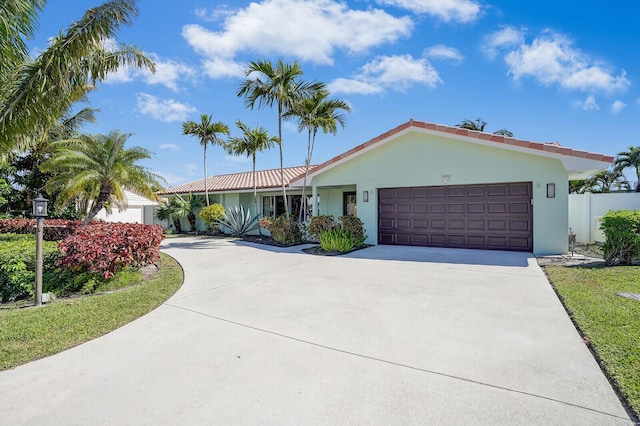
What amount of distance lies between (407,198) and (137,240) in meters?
9.69

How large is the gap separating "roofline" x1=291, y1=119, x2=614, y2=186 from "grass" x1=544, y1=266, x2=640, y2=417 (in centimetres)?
354

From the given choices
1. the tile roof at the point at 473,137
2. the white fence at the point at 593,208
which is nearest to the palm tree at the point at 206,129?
the tile roof at the point at 473,137

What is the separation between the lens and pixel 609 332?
4129 millimetres

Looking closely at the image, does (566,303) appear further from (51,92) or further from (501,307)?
(51,92)

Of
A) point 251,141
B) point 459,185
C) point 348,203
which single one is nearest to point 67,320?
point 459,185

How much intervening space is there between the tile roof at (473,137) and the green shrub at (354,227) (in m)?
2.93

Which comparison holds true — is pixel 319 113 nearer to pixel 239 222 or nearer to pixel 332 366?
pixel 239 222

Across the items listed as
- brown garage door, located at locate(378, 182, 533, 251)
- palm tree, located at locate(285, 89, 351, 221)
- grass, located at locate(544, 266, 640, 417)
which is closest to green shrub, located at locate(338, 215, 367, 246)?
brown garage door, located at locate(378, 182, 533, 251)

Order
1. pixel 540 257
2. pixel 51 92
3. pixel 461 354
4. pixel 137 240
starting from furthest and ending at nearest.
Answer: pixel 540 257
pixel 137 240
pixel 51 92
pixel 461 354

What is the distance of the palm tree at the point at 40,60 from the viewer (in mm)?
6781

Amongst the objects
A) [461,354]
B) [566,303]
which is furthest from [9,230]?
[566,303]

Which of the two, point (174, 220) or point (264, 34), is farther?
point (174, 220)

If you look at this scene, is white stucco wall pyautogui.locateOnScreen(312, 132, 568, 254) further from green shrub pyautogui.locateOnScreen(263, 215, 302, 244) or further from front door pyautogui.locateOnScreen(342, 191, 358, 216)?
green shrub pyautogui.locateOnScreen(263, 215, 302, 244)

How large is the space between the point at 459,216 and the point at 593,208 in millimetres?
6305
